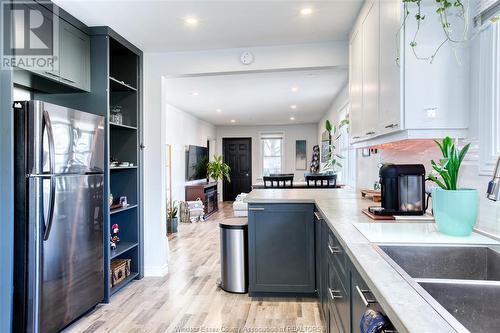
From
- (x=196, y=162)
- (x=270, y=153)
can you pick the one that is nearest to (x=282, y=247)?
(x=196, y=162)

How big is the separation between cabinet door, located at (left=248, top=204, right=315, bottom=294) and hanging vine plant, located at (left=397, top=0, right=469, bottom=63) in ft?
5.16

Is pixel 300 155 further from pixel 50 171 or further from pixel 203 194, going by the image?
pixel 50 171

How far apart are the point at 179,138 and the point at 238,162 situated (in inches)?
145

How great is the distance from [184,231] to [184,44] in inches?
149

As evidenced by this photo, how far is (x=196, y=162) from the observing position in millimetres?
8484

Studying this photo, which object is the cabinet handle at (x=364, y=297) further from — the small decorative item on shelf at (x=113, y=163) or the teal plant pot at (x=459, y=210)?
the small decorative item on shelf at (x=113, y=163)

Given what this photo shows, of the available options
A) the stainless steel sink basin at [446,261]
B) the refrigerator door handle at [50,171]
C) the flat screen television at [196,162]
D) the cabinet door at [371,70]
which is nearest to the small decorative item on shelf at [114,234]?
the refrigerator door handle at [50,171]

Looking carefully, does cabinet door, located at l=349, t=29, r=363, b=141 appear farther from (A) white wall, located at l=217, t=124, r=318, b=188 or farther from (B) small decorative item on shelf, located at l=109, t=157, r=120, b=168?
(A) white wall, located at l=217, t=124, r=318, b=188

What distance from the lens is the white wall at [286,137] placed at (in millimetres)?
10352

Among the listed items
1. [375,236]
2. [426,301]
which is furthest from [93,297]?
[426,301]

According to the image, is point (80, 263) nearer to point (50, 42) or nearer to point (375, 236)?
point (50, 42)

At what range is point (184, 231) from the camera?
6.07 m

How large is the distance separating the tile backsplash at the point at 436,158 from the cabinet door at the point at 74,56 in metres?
2.64

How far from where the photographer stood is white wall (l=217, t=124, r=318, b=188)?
10.4 meters
